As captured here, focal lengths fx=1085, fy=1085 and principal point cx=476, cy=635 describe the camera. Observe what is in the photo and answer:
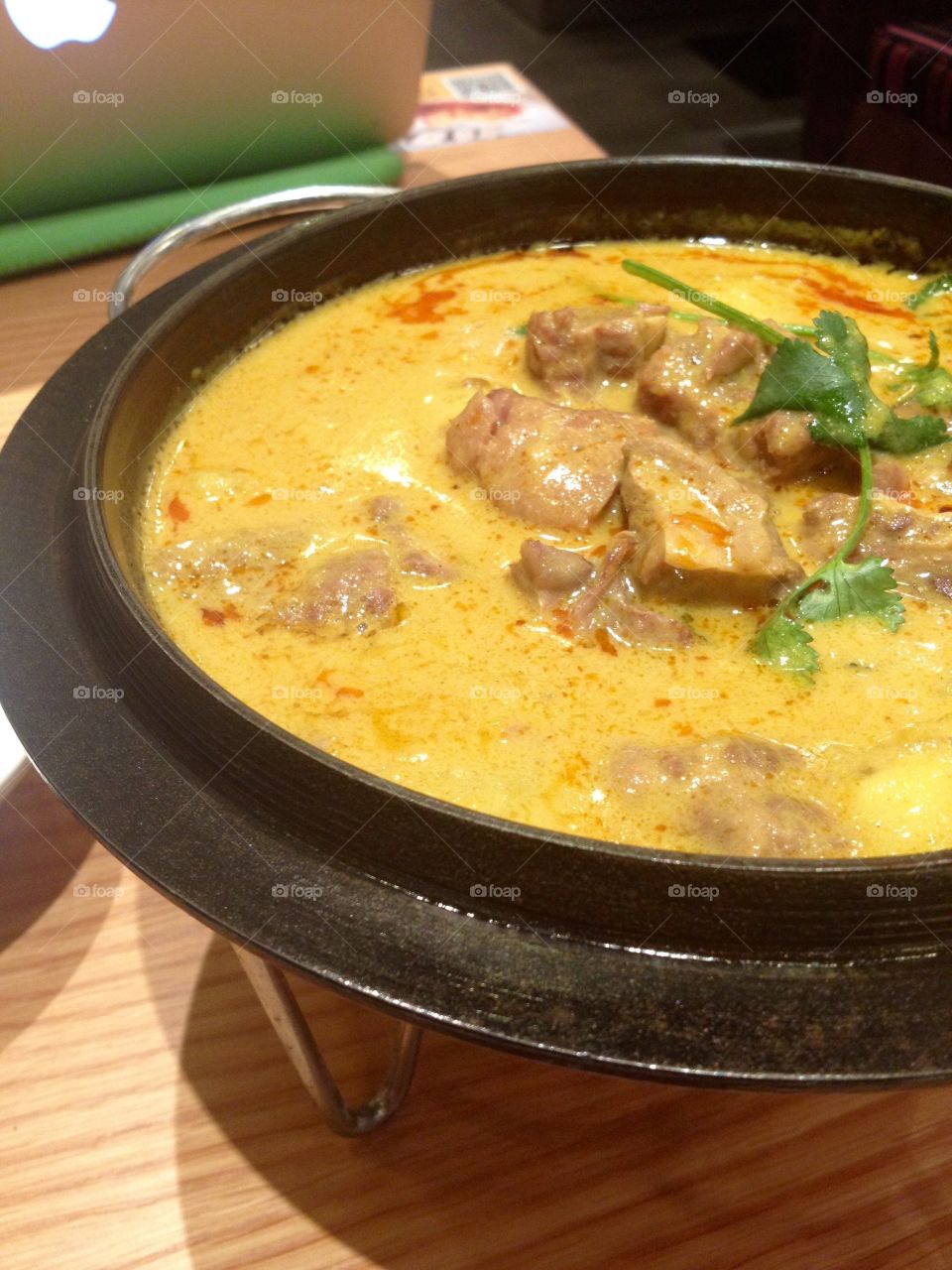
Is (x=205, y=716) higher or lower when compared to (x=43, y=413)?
lower

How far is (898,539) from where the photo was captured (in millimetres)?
1631

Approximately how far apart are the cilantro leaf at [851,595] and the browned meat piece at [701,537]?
4 cm

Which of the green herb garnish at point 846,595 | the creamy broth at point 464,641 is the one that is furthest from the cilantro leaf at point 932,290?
the green herb garnish at point 846,595

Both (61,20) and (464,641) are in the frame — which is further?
(61,20)

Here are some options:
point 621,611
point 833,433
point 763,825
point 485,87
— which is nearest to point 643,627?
point 621,611

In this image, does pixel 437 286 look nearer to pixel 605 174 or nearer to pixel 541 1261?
pixel 605 174

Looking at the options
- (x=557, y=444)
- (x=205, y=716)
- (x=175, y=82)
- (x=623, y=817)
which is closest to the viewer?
(x=205, y=716)

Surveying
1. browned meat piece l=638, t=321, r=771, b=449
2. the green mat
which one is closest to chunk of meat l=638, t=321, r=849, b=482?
browned meat piece l=638, t=321, r=771, b=449

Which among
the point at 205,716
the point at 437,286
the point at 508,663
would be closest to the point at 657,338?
the point at 437,286

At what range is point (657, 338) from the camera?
1975 mm

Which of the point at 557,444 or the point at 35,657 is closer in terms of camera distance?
the point at 35,657

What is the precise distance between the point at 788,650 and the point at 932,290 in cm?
130

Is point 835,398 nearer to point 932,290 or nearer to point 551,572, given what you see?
point 551,572

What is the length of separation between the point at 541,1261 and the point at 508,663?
0.81 m
